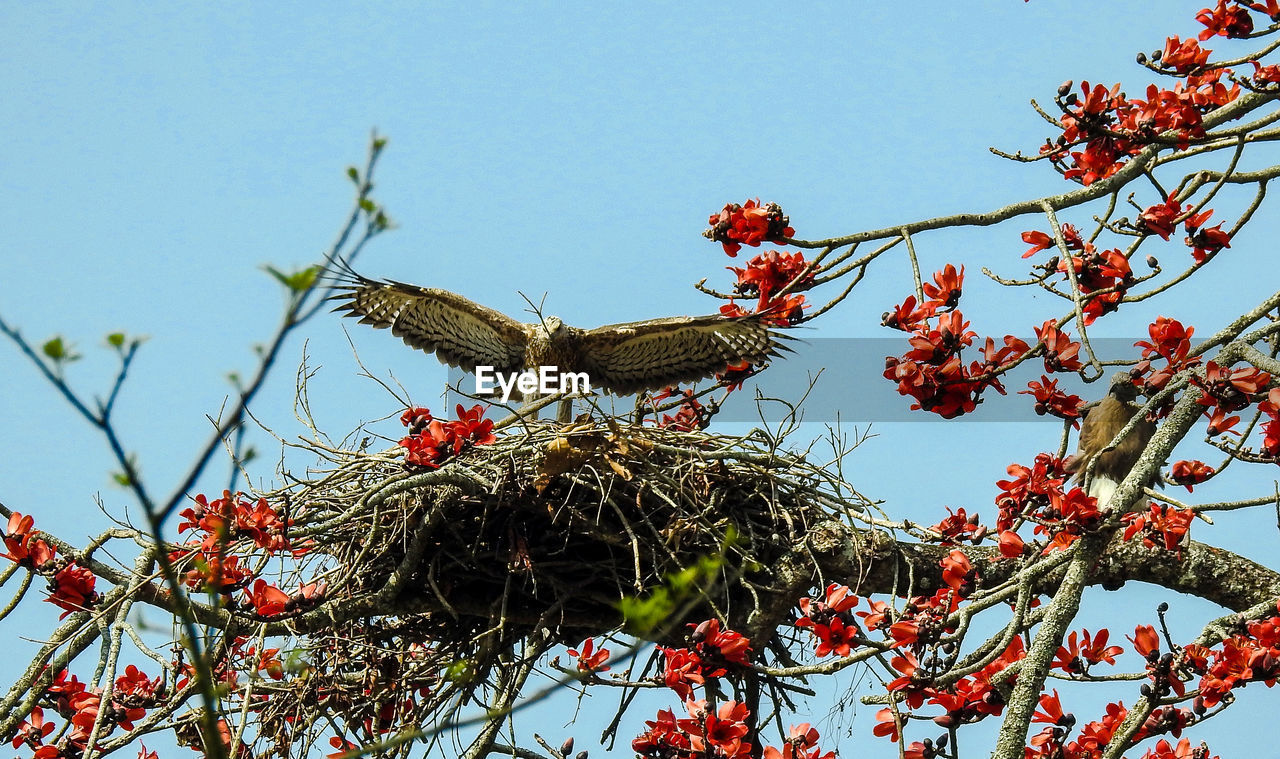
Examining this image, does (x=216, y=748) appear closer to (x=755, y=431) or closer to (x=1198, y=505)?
(x=1198, y=505)

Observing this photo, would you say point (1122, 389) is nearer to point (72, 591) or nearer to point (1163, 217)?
point (1163, 217)

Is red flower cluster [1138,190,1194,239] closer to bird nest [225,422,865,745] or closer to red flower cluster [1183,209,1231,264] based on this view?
red flower cluster [1183,209,1231,264]

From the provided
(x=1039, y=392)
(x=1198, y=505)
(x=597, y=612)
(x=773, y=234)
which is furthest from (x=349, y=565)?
(x=1198, y=505)

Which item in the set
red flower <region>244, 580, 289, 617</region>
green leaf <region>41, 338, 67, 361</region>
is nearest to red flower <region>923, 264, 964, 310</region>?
red flower <region>244, 580, 289, 617</region>

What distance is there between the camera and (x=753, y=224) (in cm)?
416

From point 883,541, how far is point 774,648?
550 mm

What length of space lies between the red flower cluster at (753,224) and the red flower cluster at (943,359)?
543 millimetres

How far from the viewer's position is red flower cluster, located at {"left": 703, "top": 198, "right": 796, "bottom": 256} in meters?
4.15

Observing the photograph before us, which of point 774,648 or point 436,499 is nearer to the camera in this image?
point 436,499

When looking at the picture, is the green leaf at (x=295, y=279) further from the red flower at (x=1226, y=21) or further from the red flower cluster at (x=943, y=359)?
the red flower at (x=1226, y=21)

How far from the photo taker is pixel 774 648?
4.65m

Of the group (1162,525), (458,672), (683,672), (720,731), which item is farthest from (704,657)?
(458,672)

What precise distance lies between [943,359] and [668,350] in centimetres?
219

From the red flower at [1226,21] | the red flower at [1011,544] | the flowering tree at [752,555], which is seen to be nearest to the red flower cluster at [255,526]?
the flowering tree at [752,555]
